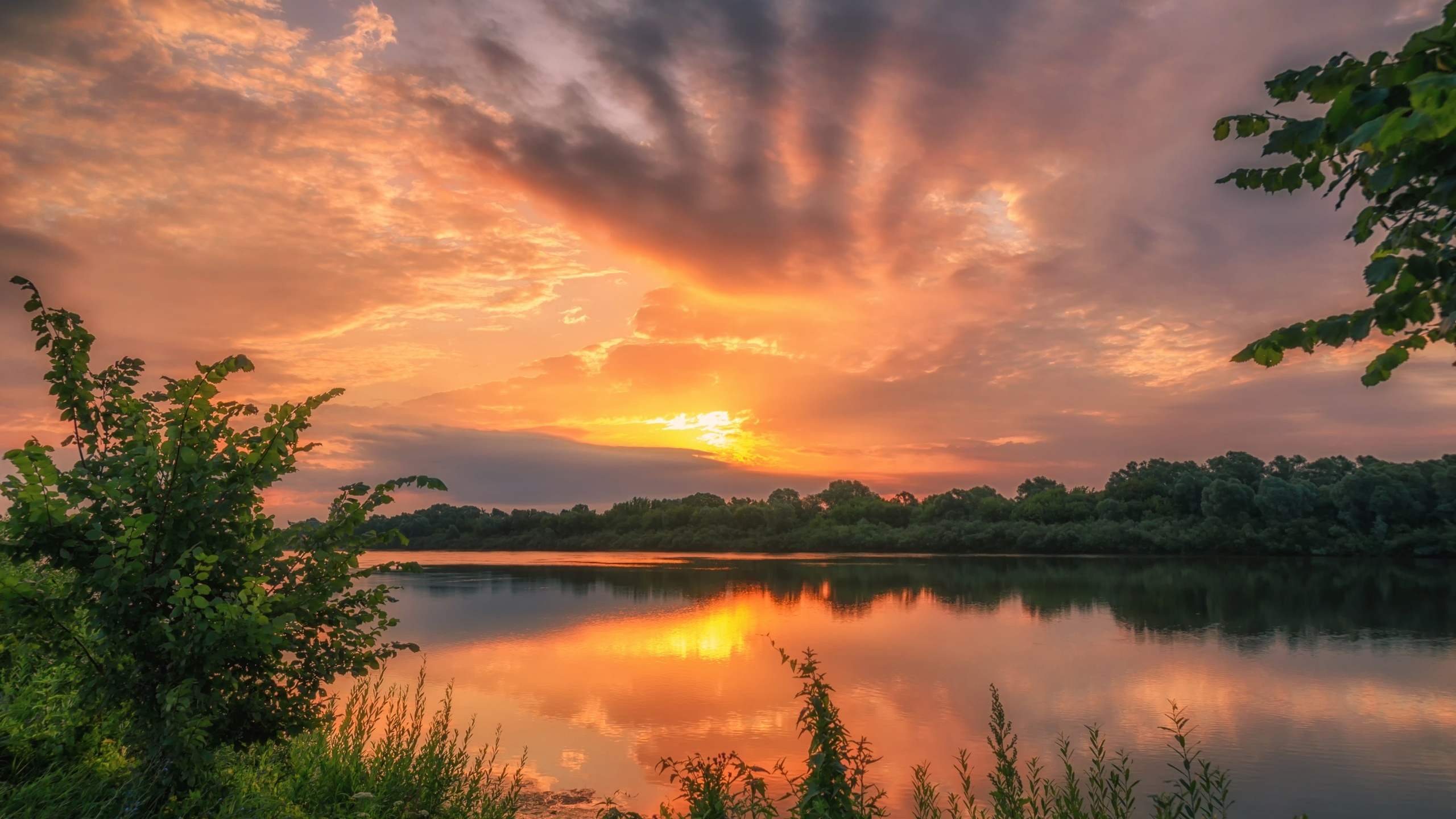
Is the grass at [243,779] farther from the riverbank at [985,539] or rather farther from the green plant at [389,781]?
the riverbank at [985,539]

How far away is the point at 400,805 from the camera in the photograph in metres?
8.43

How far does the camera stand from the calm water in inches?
586

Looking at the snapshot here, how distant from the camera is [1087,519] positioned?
93.1 m

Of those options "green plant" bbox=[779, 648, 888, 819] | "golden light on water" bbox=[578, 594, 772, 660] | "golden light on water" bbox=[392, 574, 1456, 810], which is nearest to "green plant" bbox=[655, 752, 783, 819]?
"green plant" bbox=[779, 648, 888, 819]

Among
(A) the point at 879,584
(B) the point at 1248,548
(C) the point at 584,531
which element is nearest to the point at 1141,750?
(A) the point at 879,584

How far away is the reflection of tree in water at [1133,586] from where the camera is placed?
33.7 m

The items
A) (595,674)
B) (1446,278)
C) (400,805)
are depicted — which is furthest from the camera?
(595,674)

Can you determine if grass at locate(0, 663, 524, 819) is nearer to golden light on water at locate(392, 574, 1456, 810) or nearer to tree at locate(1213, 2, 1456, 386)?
golden light on water at locate(392, 574, 1456, 810)

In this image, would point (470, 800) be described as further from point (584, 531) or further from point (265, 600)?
point (584, 531)

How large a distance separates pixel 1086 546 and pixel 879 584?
45.9m

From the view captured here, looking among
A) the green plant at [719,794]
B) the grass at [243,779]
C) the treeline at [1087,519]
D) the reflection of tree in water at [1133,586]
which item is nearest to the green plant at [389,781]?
the grass at [243,779]

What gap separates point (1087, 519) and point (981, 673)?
258 ft

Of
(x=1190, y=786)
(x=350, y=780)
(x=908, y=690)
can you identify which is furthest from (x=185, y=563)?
(x=908, y=690)

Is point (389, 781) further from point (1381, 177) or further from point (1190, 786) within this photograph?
point (1381, 177)
